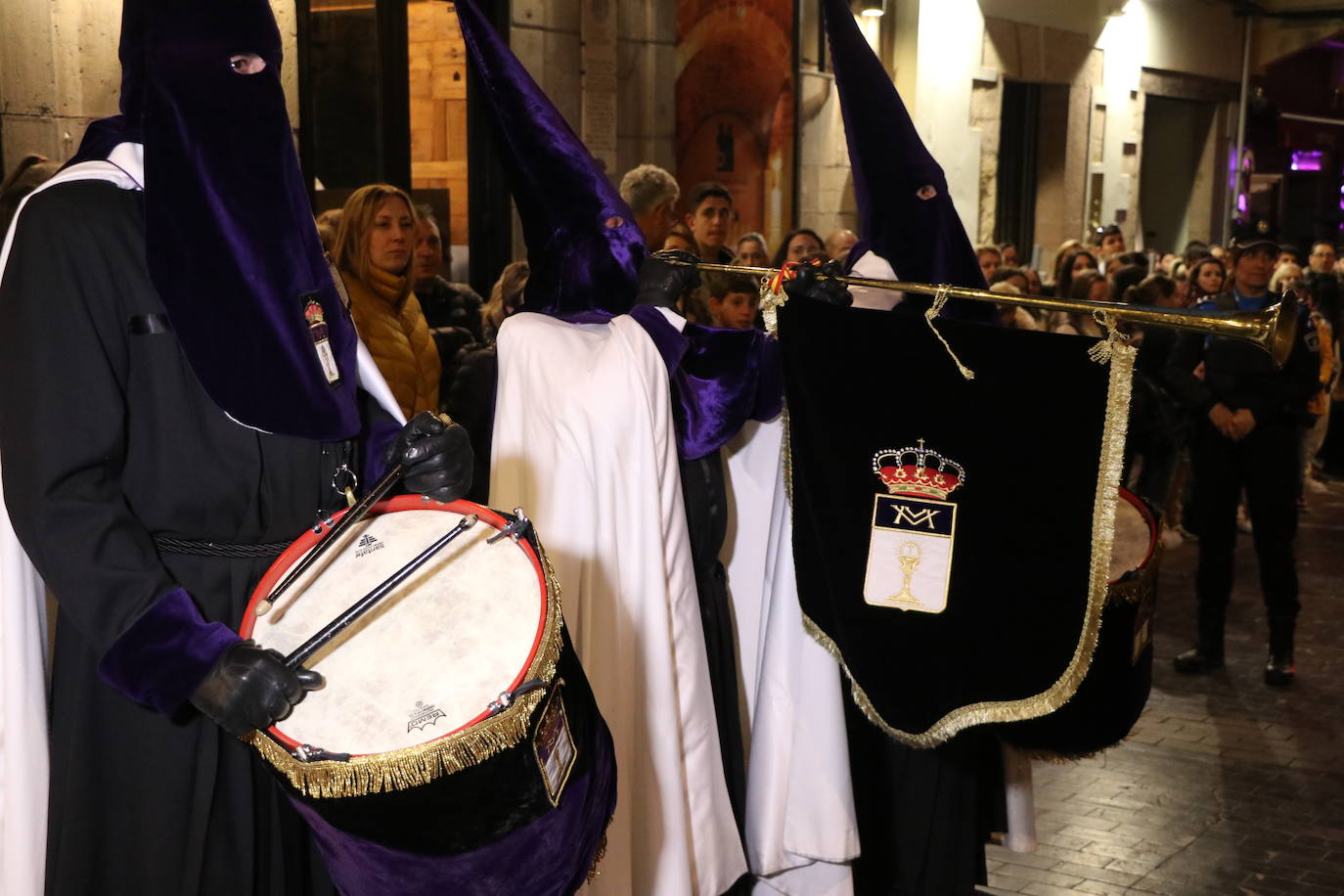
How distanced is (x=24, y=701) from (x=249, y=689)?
561 millimetres

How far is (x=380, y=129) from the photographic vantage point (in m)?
8.91

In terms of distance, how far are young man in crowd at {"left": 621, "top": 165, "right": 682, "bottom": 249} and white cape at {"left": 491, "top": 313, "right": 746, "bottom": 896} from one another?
314 centimetres

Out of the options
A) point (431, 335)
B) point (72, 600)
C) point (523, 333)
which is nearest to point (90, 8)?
point (431, 335)

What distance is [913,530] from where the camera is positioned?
321cm

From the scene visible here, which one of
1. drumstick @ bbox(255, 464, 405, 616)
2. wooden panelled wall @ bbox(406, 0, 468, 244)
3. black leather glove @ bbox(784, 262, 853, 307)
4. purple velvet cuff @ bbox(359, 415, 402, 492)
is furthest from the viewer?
wooden panelled wall @ bbox(406, 0, 468, 244)

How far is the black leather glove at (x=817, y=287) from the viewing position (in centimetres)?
345

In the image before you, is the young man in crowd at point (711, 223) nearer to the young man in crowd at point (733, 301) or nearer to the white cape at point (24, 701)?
the young man in crowd at point (733, 301)

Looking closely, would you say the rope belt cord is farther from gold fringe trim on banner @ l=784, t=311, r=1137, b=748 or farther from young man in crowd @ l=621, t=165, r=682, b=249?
young man in crowd @ l=621, t=165, r=682, b=249

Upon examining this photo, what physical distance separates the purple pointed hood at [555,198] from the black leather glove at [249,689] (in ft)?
5.45

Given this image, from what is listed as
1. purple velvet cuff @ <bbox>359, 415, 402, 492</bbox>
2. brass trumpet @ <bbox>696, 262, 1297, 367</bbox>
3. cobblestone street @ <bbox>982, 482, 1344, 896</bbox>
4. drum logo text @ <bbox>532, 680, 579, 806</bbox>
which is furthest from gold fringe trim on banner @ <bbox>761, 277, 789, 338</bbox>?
cobblestone street @ <bbox>982, 482, 1344, 896</bbox>

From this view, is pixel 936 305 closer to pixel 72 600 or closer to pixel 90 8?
pixel 72 600

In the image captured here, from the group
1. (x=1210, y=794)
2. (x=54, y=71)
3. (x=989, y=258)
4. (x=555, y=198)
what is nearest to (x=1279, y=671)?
(x=1210, y=794)

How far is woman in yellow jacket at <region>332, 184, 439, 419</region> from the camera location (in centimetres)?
511

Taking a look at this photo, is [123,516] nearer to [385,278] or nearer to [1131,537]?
Answer: [1131,537]
